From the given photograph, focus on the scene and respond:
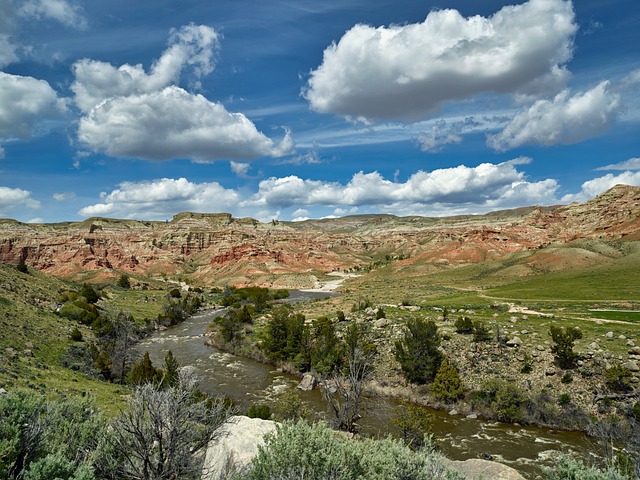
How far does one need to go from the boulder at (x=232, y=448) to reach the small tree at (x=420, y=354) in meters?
20.4

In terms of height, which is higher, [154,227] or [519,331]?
[154,227]

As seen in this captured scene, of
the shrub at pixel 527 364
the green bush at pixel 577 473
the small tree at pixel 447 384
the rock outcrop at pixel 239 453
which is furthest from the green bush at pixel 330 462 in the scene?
the shrub at pixel 527 364

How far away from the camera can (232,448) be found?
11.4 metres

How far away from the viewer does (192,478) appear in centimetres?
999

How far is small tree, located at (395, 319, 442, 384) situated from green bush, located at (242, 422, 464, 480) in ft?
69.5

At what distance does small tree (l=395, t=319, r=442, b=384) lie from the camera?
30.6 m

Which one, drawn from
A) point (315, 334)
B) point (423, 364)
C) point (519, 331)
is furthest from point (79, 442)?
point (519, 331)

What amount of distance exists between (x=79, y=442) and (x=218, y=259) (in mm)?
142772

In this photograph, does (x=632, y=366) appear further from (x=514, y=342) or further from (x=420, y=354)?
(x=420, y=354)

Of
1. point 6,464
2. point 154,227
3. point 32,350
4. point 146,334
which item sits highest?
point 154,227

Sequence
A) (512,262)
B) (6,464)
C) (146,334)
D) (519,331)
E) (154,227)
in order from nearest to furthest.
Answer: (6,464) → (519,331) → (146,334) → (512,262) → (154,227)

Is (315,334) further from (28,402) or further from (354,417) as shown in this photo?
(28,402)

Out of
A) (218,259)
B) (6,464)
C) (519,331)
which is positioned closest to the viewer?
(6,464)

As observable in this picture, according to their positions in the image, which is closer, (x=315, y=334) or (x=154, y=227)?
(x=315, y=334)
